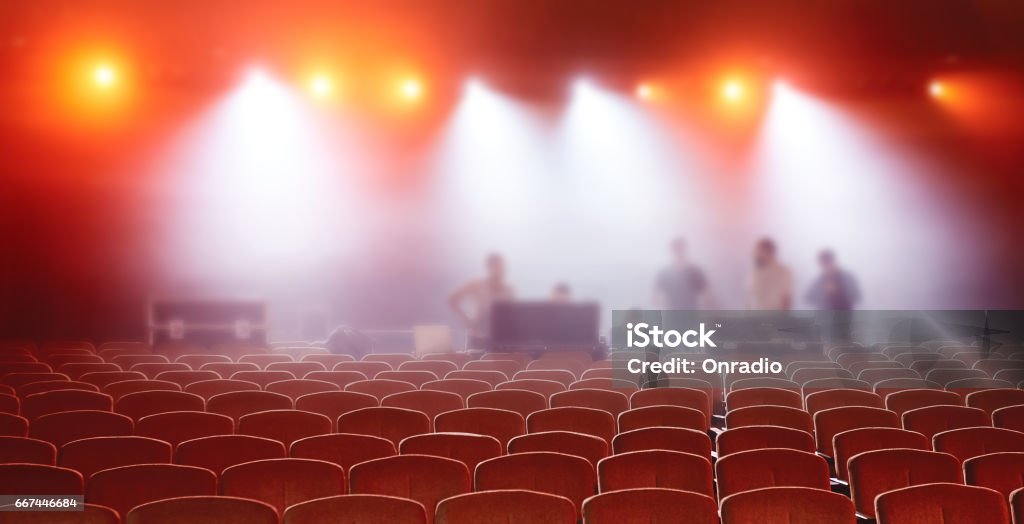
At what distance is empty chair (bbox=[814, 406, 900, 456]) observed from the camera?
5.53 metres

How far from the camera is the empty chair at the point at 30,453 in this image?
4.41 meters

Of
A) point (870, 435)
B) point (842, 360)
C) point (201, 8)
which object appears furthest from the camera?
point (201, 8)

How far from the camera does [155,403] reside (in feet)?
19.1

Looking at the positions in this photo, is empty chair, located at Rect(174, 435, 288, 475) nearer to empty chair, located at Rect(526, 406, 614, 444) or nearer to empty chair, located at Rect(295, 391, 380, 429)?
empty chair, located at Rect(295, 391, 380, 429)

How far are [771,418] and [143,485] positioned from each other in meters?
3.77

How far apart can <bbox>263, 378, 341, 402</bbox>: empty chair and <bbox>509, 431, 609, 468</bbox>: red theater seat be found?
92.1 inches

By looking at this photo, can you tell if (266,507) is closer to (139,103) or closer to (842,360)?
(842,360)

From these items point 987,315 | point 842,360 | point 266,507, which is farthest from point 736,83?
point 266,507

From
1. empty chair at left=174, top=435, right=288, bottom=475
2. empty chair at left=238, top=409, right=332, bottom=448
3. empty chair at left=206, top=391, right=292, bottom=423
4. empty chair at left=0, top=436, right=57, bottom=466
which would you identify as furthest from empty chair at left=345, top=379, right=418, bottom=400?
empty chair at left=0, top=436, right=57, bottom=466

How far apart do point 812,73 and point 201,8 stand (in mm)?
8408

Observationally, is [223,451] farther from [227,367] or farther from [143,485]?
[227,367]

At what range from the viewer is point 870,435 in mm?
4953

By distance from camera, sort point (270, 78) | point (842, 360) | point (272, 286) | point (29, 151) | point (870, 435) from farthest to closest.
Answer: point (272, 286)
point (270, 78)
point (29, 151)
point (842, 360)
point (870, 435)

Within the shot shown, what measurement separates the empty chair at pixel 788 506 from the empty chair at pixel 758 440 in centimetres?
129
